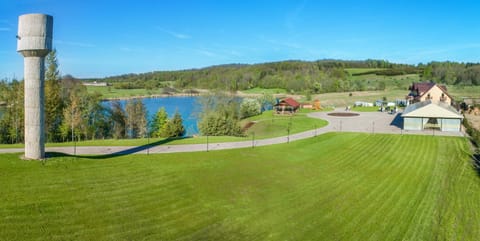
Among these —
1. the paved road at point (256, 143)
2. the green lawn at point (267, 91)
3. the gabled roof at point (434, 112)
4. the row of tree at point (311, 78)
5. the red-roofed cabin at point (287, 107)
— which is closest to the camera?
the paved road at point (256, 143)

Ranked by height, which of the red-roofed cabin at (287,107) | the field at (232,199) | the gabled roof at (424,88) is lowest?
the field at (232,199)

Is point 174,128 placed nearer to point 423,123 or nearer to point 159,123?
point 159,123

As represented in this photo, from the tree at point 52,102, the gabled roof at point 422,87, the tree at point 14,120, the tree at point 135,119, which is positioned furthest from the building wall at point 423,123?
the tree at point 14,120

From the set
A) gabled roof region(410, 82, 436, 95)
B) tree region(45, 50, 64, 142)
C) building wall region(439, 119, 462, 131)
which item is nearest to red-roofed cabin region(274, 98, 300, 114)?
gabled roof region(410, 82, 436, 95)

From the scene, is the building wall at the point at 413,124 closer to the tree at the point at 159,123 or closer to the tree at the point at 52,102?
the tree at the point at 159,123

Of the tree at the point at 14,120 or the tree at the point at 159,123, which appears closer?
the tree at the point at 14,120

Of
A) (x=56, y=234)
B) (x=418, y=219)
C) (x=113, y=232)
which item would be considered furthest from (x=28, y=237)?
(x=418, y=219)

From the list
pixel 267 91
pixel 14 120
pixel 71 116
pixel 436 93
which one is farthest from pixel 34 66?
pixel 267 91
